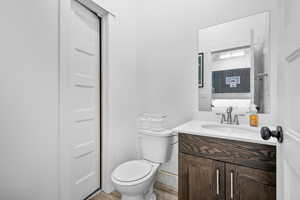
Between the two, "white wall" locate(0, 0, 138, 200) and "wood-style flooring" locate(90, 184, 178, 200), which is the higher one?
"white wall" locate(0, 0, 138, 200)

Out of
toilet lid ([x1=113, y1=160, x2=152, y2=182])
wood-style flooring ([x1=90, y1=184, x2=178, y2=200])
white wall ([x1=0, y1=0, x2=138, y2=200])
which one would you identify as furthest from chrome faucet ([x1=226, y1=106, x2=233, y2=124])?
white wall ([x1=0, y1=0, x2=138, y2=200])

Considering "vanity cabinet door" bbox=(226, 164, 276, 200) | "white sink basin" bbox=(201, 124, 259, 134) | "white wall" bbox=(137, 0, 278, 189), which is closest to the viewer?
"vanity cabinet door" bbox=(226, 164, 276, 200)

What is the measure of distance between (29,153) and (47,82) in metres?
0.53

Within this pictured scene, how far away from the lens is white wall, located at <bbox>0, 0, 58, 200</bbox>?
0.95 meters

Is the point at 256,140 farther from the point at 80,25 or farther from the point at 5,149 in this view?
the point at 80,25

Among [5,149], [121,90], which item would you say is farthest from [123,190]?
[121,90]

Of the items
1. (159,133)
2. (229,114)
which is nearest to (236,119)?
(229,114)

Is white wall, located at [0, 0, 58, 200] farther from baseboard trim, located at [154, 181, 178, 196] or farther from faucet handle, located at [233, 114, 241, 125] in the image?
faucet handle, located at [233, 114, 241, 125]

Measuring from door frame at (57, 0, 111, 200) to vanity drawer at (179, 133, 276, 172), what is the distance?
0.91m

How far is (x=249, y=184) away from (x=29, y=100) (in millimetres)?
1582

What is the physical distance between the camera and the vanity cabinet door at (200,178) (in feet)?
3.45

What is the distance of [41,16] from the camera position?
1.11 meters

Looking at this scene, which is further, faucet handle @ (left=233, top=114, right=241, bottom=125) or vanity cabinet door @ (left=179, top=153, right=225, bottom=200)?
faucet handle @ (left=233, top=114, right=241, bottom=125)

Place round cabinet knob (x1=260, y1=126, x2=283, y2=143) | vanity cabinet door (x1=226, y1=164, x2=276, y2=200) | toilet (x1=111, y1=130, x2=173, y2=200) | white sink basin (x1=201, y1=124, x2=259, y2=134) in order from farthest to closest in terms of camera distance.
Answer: toilet (x1=111, y1=130, x2=173, y2=200), white sink basin (x1=201, y1=124, x2=259, y2=134), vanity cabinet door (x1=226, y1=164, x2=276, y2=200), round cabinet knob (x1=260, y1=126, x2=283, y2=143)
